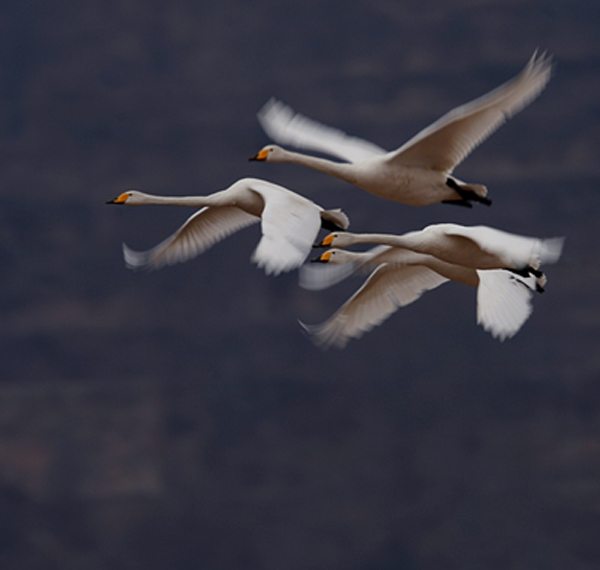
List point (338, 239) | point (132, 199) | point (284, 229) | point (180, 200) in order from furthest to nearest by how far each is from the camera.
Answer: point (132, 199) → point (180, 200) → point (338, 239) → point (284, 229)

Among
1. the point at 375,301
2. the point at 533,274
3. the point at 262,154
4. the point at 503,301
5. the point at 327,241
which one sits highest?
the point at 262,154

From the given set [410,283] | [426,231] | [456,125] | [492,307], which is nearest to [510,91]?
[456,125]

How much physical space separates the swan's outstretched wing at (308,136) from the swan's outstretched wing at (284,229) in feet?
4.48

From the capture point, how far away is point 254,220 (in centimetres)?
1683

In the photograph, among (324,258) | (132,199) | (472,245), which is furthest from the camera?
(132,199)

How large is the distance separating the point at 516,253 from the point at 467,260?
0.98 meters

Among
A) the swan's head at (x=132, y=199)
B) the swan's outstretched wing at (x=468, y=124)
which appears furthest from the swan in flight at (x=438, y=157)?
the swan's head at (x=132, y=199)

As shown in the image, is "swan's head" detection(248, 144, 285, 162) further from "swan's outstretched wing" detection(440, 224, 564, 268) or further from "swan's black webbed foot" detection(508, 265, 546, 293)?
"swan's black webbed foot" detection(508, 265, 546, 293)

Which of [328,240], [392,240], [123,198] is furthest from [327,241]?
[123,198]

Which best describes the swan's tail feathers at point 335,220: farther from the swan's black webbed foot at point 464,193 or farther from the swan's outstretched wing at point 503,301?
the swan's outstretched wing at point 503,301

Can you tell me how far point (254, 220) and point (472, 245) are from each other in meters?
4.11

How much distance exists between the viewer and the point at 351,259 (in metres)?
14.6

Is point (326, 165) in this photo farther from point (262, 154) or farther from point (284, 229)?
point (284, 229)

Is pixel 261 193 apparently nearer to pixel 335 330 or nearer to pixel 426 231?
pixel 426 231
